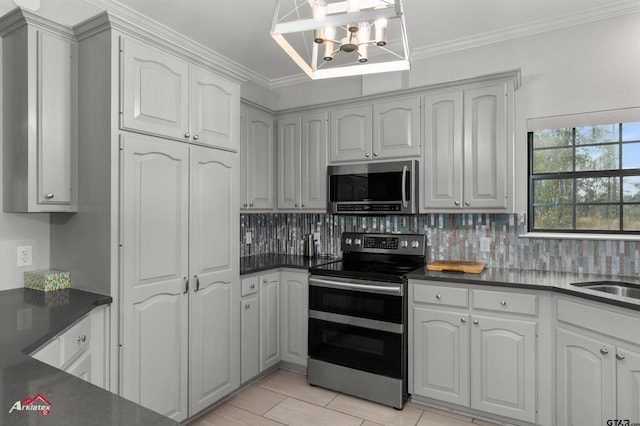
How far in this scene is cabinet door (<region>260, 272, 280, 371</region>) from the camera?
3.13 metres

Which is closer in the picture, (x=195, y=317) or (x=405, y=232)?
(x=195, y=317)

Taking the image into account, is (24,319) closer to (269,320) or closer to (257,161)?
(269,320)

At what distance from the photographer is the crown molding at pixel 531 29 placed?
8.63ft

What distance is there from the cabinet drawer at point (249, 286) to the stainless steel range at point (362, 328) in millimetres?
440

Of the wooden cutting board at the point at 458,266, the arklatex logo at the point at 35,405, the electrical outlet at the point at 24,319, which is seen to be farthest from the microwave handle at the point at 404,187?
the arklatex logo at the point at 35,405

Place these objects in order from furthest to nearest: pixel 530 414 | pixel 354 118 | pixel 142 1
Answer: pixel 354 118, pixel 142 1, pixel 530 414

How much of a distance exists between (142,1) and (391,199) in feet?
7.45

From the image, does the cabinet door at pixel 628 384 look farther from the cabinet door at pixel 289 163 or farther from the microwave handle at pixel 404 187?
the cabinet door at pixel 289 163

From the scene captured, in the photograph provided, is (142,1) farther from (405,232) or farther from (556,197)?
(556,197)

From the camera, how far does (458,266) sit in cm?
284

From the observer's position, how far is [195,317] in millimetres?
2461

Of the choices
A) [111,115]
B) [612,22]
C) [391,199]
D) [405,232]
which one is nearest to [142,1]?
[111,115]

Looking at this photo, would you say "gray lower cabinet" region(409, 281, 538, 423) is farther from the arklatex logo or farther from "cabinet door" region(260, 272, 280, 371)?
the arklatex logo

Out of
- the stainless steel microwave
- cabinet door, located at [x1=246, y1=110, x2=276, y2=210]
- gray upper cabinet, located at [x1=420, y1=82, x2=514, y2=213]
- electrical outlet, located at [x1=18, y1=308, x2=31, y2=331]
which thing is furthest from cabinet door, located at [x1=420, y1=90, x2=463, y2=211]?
electrical outlet, located at [x1=18, y1=308, x2=31, y2=331]
